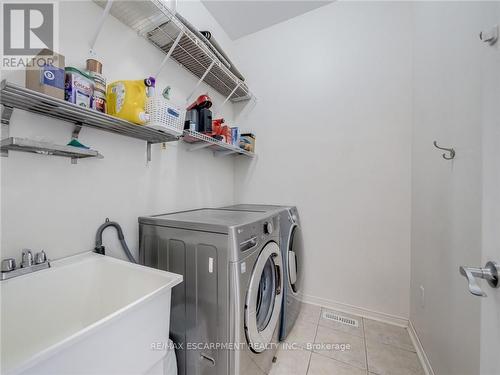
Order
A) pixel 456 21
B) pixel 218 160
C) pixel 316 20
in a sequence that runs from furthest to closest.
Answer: pixel 218 160
pixel 316 20
pixel 456 21

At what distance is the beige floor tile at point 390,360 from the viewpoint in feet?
4.49

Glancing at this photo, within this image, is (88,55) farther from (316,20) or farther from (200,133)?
(316,20)

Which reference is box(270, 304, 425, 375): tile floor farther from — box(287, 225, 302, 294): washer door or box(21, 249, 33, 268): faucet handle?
box(21, 249, 33, 268): faucet handle

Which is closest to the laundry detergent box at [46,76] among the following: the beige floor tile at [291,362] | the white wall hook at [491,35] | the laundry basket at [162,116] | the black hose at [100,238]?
the laundry basket at [162,116]

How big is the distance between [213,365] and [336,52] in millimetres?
2741

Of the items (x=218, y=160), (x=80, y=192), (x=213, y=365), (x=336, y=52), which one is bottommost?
(x=213, y=365)

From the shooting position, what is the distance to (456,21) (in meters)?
1.07

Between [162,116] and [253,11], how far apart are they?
6.22 ft

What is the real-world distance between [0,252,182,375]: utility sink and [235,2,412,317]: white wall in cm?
166

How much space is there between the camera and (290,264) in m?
1.70

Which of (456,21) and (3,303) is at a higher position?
(456,21)

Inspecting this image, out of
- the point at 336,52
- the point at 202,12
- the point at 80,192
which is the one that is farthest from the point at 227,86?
the point at 80,192

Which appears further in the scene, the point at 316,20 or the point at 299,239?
the point at 316,20

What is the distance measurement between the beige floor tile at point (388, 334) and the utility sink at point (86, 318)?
174 cm
